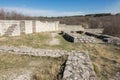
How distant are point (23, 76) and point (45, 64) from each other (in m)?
1.31

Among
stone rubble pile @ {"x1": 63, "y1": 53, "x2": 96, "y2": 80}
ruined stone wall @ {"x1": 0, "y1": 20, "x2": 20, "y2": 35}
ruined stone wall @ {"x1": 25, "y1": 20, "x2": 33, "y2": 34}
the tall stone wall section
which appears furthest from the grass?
ruined stone wall @ {"x1": 25, "y1": 20, "x2": 33, "y2": 34}

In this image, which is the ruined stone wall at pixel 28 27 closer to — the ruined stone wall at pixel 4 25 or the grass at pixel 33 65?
the ruined stone wall at pixel 4 25

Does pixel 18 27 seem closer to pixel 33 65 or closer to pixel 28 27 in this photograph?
pixel 28 27

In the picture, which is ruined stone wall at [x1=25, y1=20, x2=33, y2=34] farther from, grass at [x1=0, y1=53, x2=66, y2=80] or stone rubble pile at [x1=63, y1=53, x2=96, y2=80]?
stone rubble pile at [x1=63, y1=53, x2=96, y2=80]

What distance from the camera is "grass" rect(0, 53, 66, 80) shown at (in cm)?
476

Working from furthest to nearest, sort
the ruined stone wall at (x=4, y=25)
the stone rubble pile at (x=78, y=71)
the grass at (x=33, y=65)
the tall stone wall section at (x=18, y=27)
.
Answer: the tall stone wall section at (x=18, y=27)
the ruined stone wall at (x=4, y=25)
the grass at (x=33, y=65)
the stone rubble pile at (x=78, y=71)

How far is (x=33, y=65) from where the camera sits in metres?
5.70

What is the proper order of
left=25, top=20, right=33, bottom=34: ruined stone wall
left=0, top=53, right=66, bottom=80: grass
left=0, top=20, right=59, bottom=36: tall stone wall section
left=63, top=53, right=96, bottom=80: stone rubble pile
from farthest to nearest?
1. left=25, top=20, right=33, bottom=34: ruined stone wall
2. left=0, top=20, right=59, bottom=36: tall stone wall section
3. left=0, top=53, right=66, bottom=80: grass
4. left=63, top=53, right=96, bottom=80: stone rubble pile

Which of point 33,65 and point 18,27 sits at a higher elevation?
point 18,27

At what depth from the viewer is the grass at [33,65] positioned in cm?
476

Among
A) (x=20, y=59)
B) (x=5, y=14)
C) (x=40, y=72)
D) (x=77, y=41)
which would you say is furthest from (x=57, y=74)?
(x=5, y=14)

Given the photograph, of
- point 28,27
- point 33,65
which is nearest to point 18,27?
point 28,27

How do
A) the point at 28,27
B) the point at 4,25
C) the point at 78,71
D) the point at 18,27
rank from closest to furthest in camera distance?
1. the point at 78,71
2. the point at 4,25
3. the point at 18,27
4. the point at 28,27

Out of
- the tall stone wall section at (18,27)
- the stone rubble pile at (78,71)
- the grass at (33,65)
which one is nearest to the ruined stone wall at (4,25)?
the tall stone wall section at (18,27)
